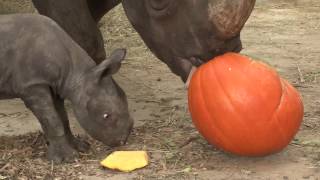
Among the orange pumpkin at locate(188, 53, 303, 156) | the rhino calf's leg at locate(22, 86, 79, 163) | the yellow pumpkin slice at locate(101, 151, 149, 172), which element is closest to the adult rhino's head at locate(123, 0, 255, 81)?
the orange pumpkin at locate(188, 53, 303, 156)

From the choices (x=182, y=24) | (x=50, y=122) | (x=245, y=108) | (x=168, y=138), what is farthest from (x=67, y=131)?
(x=245, y=108)

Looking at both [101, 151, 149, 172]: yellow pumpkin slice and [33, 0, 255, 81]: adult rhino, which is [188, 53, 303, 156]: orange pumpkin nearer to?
[33, 0, 255, 81]: adult rhino

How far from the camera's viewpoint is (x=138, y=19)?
4.26 metres

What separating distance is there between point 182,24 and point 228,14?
0.38 meters

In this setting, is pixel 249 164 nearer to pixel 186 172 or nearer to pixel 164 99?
pixel 186 172

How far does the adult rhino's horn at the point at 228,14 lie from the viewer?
359 cm

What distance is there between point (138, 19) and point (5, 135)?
1.05 metres

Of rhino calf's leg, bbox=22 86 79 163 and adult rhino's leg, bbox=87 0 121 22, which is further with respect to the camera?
adult rhino's leg, bbox=87 0 121 22

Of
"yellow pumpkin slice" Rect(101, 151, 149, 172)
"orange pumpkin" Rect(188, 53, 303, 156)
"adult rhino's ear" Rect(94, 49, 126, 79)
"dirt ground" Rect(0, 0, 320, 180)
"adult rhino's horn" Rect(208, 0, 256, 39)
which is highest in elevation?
"adult rhino's horn" Rect(208, 0, 256, 39)

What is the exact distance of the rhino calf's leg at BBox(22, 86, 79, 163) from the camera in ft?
11.8

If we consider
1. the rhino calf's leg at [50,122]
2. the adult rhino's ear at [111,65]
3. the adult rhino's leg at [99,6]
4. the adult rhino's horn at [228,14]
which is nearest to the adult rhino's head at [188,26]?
the adult rhino's horn at [228,14]

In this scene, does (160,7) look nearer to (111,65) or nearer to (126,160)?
(111,65)

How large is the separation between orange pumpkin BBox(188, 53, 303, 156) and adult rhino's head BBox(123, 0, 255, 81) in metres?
0.19

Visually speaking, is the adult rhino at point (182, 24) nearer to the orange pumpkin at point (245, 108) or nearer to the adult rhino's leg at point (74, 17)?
the adult rhino's leg at point (74, 17)
